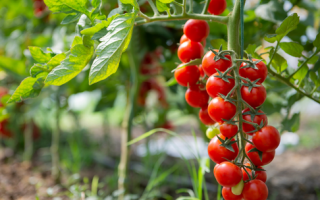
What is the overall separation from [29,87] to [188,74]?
0.26 meters

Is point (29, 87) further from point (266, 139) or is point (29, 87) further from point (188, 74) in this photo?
point (266, 139)

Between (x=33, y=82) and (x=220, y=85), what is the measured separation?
11.6 inches

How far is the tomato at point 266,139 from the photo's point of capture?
1.04 feet

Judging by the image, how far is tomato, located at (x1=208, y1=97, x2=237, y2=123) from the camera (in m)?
0.33

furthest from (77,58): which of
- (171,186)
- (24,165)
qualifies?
(24,165)

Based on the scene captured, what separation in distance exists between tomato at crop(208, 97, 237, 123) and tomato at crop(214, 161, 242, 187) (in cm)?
6

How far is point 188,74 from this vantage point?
419 millimetres

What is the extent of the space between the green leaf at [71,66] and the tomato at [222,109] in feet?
0.68

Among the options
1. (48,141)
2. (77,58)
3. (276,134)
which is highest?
(77,58)

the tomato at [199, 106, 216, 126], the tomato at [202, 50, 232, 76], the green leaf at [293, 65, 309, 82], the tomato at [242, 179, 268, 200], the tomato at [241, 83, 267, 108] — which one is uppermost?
the tomato at [202, 50, 232, 76]

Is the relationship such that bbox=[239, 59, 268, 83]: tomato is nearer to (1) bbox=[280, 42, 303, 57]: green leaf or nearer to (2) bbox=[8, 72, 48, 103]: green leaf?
(1) bbox=[280, 42, 303, 57]: green leaf

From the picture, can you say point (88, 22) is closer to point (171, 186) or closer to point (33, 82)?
point (33, 82)

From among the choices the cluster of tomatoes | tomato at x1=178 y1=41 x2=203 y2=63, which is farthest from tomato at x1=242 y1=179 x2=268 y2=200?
tomato at x1=178 y1=41 x2=203 y2=63

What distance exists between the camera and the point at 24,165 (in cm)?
132
